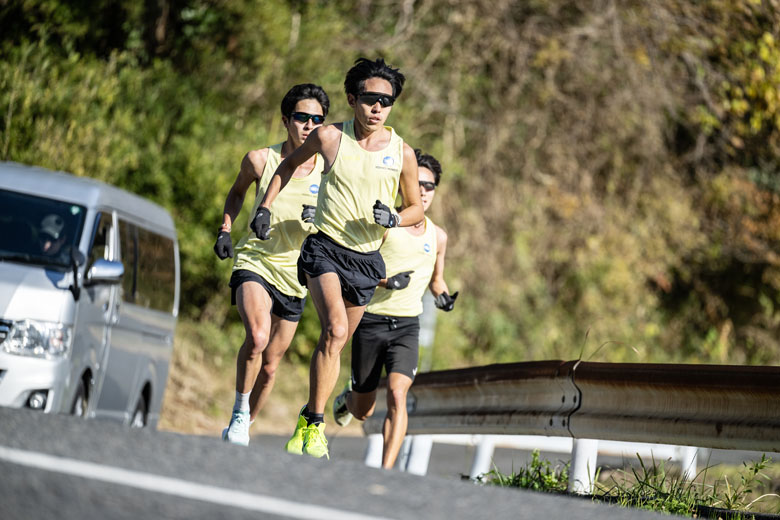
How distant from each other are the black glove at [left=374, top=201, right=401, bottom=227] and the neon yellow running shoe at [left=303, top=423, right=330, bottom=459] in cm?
126

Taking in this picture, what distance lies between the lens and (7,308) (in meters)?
8.33

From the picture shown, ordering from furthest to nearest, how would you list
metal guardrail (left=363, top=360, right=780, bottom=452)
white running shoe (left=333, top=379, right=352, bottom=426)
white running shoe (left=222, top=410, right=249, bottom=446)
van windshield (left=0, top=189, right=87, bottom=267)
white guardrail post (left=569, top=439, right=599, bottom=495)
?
1. white running shoe (left=333, top=379, right=352, bottom=426)
2. van windshield (left=0, top=189, right=87, bottom=267)
3. white running shoe (left=222, top=410, right=249, bottom=446)
4. white guardrail post (left=569, top=439, right=599, bottom=495)
5. metal guardrail (left=363, top=360, right=780, bottom=452)

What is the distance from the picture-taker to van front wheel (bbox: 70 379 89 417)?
29.5 ft

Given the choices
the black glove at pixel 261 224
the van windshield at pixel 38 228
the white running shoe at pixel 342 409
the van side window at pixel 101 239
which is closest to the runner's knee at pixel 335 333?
the black glove at pixel 261 224

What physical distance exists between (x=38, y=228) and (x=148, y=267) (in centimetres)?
223

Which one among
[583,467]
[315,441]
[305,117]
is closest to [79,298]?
[305,117]

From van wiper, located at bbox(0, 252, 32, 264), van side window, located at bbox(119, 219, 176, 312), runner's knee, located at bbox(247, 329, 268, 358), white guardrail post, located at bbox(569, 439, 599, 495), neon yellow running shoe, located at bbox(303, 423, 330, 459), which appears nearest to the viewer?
white guardrail post, located at bbox(569, 439, 599, 495)

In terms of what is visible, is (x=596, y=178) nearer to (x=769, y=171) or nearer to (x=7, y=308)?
(x=769, y=171)

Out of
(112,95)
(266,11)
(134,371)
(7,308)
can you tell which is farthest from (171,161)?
(7,308)

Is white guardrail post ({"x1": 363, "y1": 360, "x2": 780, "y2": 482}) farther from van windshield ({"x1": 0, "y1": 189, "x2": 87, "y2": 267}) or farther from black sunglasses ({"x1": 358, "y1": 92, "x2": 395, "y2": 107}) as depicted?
van windshield ({"x1": 0, "y1": 189, "x2": 87, "y2": 267})

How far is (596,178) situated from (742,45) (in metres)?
8.08

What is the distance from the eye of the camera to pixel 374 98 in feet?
24.6

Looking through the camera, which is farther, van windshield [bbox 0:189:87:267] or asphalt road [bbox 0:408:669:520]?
van windshield [bbox 0:189:87:267]

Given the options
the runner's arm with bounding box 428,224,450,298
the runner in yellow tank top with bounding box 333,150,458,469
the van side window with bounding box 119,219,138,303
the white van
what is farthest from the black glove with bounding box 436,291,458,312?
the van side window with bounding box 119,219,138,303
